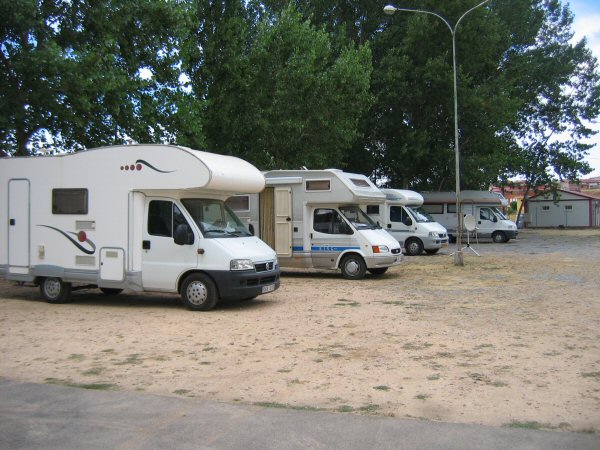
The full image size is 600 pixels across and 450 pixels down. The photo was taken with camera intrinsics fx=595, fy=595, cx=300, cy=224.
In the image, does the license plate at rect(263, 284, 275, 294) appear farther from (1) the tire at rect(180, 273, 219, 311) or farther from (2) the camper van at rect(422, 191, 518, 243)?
(2) the camper van at rect(422, 191, 518, 243)

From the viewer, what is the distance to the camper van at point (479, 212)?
31.7m

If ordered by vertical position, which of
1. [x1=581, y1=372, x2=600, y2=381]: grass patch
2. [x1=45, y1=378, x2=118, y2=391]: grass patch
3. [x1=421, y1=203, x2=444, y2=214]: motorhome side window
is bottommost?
[x1=581, y1=372, x2=600, y2=381]: grass patch

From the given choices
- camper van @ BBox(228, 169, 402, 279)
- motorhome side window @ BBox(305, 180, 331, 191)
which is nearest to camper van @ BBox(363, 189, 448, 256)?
camper van @ BBox(228, 169, 402, 279)

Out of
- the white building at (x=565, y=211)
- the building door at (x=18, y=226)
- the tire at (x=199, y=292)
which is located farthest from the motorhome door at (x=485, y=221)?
the white building at (x=565, y=211)

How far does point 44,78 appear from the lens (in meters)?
14.1

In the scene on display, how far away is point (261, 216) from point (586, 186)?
108 m

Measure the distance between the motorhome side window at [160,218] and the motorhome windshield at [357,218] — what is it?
5.79 m

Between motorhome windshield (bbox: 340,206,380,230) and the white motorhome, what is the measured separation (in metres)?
4.22

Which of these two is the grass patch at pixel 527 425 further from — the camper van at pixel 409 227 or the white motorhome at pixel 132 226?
the camper van at pixel 409 227

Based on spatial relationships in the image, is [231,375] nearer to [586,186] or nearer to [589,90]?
[589,90]

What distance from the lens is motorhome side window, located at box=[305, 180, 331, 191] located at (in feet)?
50.3

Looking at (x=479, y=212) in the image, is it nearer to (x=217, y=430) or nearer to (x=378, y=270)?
(x=378, y=270)

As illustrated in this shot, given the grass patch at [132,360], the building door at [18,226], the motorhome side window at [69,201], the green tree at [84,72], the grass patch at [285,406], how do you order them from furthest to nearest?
1. the green tree at [84,72]
2. the building door at [18,226]
3. the motorhome side window at [69,201]
4. the grass patch at [132,360]
5. the grass patch at [285,406]

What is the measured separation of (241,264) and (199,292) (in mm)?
910
